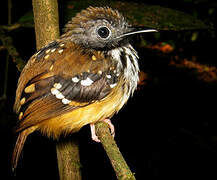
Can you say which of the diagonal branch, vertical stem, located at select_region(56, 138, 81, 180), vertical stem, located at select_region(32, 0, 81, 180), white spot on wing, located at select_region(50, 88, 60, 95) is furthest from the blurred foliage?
vertical stem, located at select_region(56, 138, 81, 180)

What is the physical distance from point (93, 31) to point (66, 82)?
52cm

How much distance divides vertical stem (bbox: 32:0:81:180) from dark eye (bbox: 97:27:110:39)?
35cm

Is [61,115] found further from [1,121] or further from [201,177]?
[201,177]

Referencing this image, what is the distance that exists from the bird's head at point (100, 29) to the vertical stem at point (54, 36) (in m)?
0.16

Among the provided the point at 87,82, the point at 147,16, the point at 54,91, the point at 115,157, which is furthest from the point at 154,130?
the point at 115,157

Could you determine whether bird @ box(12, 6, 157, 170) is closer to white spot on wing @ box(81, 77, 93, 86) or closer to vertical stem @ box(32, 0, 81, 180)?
white spot on wing @ box(81, 77, 93, 86)

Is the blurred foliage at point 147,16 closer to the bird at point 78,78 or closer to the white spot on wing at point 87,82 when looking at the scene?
the bird at point 78,78

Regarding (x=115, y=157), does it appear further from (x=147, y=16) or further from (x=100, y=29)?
(x=147, y=16)

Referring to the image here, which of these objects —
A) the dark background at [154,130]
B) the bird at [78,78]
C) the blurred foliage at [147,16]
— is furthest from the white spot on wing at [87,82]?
the dark background at [154,130]

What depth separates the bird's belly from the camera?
2.37 metres

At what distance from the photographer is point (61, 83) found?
223 cm

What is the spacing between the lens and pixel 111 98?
2.40m

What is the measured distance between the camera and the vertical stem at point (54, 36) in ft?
7.70

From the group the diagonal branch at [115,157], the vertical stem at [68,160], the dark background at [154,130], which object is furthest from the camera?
the dark background at [154,130]
